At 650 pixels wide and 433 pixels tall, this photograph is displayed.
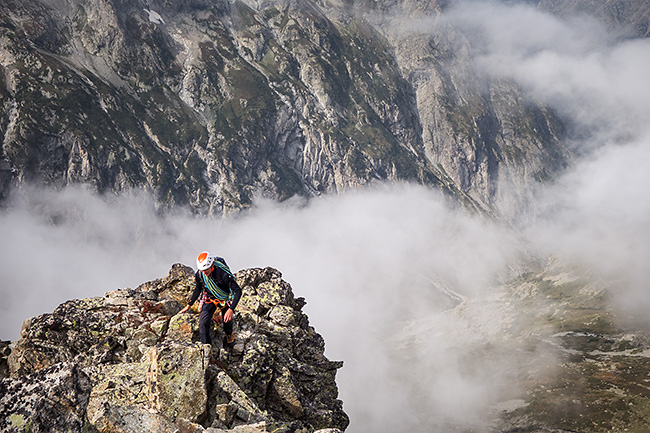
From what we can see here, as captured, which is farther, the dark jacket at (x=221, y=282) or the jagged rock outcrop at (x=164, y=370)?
the dark jacket at (x=221, y=282)

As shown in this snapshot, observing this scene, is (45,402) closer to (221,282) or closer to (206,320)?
(206,320)

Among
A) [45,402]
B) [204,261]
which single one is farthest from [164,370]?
[45,402]

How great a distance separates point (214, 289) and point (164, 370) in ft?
18.6

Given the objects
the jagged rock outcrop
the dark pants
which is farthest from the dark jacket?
the jagged rock outcrop

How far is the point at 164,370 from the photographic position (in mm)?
18812

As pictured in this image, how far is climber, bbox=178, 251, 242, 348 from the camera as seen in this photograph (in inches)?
917

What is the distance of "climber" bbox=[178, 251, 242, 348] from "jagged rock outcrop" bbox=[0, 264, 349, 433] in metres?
1.73

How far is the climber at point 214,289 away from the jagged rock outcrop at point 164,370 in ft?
5.68

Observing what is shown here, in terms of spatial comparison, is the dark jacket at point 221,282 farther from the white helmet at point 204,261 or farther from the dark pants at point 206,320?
the dark pants at point 206,320

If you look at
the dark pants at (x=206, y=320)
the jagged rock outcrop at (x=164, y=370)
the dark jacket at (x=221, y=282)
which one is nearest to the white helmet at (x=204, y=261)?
the dark jacket at (x=221, y=282)

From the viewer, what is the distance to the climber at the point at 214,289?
23297 millimetres

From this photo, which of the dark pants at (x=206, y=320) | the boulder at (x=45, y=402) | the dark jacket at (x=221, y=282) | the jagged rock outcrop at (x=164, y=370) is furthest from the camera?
the dark jacket at (x=221, y=282)

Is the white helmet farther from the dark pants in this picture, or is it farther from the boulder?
the boulder

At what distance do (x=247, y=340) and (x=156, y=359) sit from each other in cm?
836
